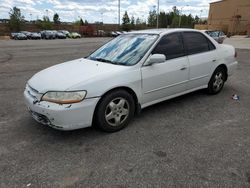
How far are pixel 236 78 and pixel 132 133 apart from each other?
499cm

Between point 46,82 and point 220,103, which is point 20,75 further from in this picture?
point 220,103

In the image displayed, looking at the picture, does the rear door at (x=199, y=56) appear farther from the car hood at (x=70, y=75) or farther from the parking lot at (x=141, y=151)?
the car hood at (x=70, y=75)

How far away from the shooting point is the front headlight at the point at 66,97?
3.05 metres

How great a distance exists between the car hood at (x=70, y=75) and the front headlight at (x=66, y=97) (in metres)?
0.07

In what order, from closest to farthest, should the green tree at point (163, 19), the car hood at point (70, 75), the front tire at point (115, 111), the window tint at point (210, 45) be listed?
the car hood at point (70, 75) → the front tire at point (115, 111) → the window tint at point (210, 45) → the green tree at point (163, 19)

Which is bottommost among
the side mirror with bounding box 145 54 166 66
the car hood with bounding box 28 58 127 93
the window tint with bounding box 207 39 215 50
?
the car hood with bounding box 28 58 127 93

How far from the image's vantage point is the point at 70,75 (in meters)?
3.43

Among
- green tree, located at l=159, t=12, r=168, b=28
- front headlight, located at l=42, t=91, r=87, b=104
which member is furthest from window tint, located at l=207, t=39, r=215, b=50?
green tree, located at l=159, t=12, r=168, b=28

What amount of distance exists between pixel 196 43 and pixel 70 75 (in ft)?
8.95

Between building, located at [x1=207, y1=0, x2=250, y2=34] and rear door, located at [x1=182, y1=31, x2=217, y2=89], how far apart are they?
4851 centimetres

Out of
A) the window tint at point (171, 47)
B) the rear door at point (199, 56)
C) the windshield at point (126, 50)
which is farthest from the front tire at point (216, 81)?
the windshield at point (126, 50)

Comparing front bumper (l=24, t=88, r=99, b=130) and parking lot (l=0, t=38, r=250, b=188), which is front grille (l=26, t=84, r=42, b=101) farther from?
parking lot (l=0, t=38, r=250, b=188)

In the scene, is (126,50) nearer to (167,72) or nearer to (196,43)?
(167,72)

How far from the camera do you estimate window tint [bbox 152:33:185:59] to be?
13.1ft
